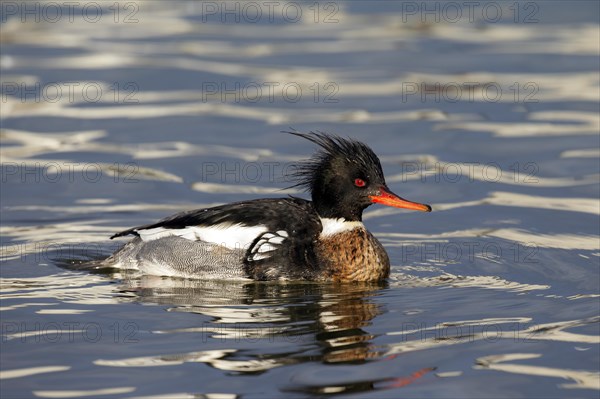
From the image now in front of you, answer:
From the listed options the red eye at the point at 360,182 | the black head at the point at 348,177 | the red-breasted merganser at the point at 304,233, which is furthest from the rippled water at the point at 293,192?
the red eye at the point at 360,182

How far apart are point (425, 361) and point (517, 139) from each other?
25.0 feet

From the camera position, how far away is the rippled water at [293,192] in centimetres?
891

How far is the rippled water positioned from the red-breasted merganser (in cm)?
23

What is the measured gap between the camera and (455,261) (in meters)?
11.9

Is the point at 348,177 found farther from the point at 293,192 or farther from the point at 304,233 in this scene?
the point at 293,192

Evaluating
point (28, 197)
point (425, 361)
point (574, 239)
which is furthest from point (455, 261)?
point (28, 197)

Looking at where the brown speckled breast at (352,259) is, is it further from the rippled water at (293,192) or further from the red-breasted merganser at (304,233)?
the rippled water at (293,192)

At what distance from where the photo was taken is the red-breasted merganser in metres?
11.4

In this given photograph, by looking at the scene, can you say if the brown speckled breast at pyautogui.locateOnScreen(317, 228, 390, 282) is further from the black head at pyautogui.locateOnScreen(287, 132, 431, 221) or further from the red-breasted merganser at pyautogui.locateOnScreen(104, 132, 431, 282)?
the black head at pyautogui.locateOnScreen(287, 132, 431, 221)

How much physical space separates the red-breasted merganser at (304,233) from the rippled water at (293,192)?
0.23m

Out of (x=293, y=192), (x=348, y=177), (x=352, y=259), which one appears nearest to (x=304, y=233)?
(x=352, y=259)

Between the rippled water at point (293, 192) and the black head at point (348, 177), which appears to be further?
the black head at point (348, 177)

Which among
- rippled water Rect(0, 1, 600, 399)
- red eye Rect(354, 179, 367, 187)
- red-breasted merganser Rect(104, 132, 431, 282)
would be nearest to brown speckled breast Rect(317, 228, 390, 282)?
red-breasted merganser Rect(104, 132, 431, 282)

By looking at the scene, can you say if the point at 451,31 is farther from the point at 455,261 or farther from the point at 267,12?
the point at 455,261
